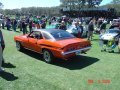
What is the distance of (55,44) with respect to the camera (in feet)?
32.1

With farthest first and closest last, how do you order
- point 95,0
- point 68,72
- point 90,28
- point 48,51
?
point 95,0 < point 90,28 < point 48,51 < point 68,72

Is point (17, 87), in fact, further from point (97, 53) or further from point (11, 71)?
point (97, 53)

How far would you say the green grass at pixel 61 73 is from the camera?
23.7 feet

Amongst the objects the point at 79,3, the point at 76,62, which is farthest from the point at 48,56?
the point at 79,3

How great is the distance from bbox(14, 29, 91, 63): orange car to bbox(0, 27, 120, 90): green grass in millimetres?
477

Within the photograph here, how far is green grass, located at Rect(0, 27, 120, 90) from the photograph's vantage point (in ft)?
23.7

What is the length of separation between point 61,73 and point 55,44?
1626 millimetres

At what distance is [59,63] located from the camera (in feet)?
33.6

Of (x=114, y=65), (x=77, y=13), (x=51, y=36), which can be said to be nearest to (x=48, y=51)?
(x=51, y=36)

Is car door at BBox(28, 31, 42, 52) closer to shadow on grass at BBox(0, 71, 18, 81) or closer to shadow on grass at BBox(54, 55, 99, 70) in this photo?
shadow on grass at BBox(54, 55, 99, 70)

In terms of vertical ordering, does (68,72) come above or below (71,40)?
below

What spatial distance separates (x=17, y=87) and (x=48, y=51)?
10.7ft

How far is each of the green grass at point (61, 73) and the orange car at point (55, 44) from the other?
48 centimetres

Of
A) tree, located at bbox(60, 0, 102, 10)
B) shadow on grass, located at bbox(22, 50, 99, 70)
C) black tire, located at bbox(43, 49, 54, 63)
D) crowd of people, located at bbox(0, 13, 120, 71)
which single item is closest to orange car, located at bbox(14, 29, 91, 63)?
black tire, located at bbox(43, 49, 54, 63)
